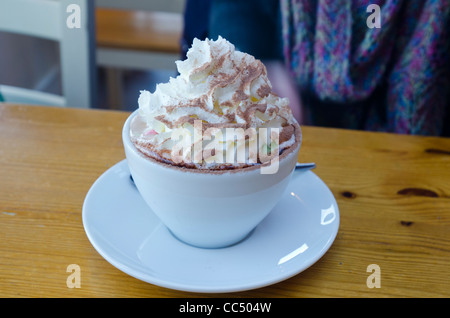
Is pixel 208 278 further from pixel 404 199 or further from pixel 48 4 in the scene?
pixel 48 4

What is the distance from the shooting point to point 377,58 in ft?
3.90

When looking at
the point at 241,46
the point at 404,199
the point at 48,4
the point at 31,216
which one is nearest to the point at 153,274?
the point at 31,216

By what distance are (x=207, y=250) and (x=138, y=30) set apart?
172 centimetres

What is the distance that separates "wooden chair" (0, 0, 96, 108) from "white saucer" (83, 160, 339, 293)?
484mm

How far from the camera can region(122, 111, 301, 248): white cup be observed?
1.50 feet

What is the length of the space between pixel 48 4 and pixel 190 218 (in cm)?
74

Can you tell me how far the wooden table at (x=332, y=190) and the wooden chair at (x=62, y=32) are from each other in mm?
219

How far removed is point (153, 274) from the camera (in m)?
0.45

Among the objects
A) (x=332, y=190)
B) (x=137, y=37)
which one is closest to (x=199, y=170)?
(x=332, y=190)

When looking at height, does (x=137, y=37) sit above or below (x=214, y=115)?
below

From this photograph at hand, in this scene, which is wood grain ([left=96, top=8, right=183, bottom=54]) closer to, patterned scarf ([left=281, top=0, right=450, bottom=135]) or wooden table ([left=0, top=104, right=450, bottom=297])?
patterned scarf ([left=281, top=0, right=450, bottom=135])

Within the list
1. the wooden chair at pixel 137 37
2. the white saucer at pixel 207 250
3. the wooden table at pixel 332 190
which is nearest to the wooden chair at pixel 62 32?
the wooden table at pixel 332 190

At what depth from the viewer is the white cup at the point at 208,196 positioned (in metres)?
0.46

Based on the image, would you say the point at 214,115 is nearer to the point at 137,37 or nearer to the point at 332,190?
the point at 332,190
